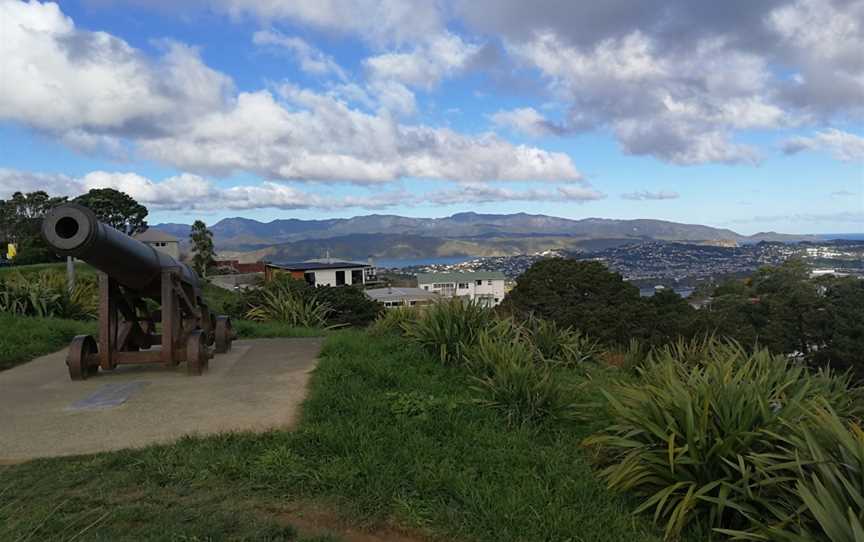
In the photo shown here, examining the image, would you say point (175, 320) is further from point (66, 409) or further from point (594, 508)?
point (594, 508)

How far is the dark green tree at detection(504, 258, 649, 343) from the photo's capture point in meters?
24.1

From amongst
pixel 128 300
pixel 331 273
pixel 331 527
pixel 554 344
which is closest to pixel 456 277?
pixel 331 273

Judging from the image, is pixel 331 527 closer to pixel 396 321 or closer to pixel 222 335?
pixel 222 335

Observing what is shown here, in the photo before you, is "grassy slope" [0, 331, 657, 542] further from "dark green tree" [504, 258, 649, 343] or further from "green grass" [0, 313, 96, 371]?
"dark green tree" [504, 258, 649, 343]

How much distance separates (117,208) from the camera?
54156 millimetres

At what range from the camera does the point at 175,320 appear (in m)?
6.46

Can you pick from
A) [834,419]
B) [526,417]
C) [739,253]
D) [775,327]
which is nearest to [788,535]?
[834,419]

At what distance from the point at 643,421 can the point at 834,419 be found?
1033 mm

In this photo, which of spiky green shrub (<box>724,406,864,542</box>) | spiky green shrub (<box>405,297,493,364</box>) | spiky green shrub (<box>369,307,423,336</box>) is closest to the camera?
spiky green shrub (<box>724,406,864,542</box>)

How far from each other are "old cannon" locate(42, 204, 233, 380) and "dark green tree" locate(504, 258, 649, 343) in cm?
1794

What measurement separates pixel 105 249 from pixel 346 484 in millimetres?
3526

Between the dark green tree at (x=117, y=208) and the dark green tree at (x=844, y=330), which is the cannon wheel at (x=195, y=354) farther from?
the dark green tree at (x=117, y=208)

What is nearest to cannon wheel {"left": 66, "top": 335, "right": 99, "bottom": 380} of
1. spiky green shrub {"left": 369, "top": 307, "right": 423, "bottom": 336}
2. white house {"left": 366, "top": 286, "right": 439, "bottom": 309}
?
spiky green shrub {"left": 369, "top": 307, "right": 423, "bottom": 336}

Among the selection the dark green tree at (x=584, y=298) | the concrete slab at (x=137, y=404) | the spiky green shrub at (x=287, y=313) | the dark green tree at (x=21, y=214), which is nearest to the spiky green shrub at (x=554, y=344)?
the concrete slab at (x=137, y=404)
